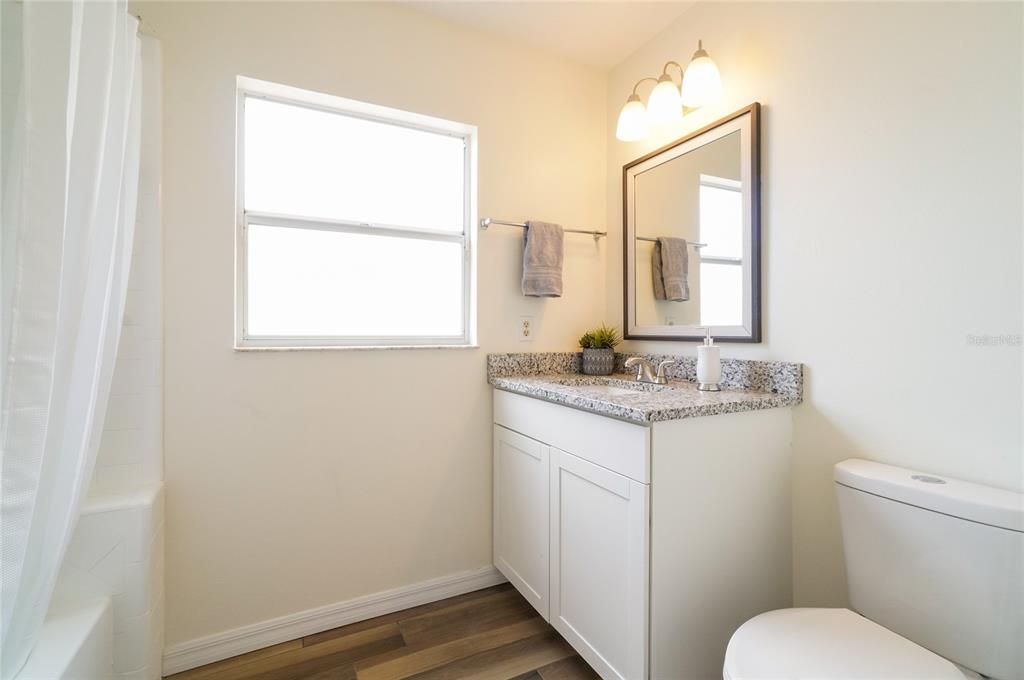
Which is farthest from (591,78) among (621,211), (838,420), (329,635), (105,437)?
(329,635)

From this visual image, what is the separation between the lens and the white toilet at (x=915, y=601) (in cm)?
86

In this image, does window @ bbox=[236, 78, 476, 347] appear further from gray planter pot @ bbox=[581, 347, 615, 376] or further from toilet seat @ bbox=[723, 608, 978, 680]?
toilet seat @ bbox=[723, 608, 978, 680]

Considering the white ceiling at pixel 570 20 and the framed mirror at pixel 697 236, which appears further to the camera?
the white ceiling at pixel 570 20

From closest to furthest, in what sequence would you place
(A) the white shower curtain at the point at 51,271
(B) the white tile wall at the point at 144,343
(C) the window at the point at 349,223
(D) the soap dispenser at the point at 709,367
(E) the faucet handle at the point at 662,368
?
(A) the white shower curtain at the point at 51,271
(B) the white tile wall at the point at 144,343
(D) the soap dispenser at the point at 709,367
(C) the window at the point at 349,223
(E) the faucet handle at the point at 662,368

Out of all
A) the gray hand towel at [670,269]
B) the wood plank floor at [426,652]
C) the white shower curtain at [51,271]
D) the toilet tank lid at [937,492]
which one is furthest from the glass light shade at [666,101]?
the wood plank floor at [426,652]

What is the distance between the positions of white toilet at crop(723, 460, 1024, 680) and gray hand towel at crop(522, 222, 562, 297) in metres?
1.24

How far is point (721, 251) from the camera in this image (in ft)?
5.26

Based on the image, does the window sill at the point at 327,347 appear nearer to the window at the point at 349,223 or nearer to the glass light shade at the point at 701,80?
the window at the point at 349,223

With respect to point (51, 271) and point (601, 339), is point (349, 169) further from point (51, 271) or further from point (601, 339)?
point (601, 339)

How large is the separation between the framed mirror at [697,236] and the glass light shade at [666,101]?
0.38 feet

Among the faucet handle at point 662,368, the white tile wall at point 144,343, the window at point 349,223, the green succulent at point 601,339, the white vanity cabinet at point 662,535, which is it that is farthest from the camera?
the green succulent at point 601,339

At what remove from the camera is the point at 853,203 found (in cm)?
124

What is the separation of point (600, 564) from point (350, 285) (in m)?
1.35

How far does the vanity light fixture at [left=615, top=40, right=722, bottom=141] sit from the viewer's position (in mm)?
1548
